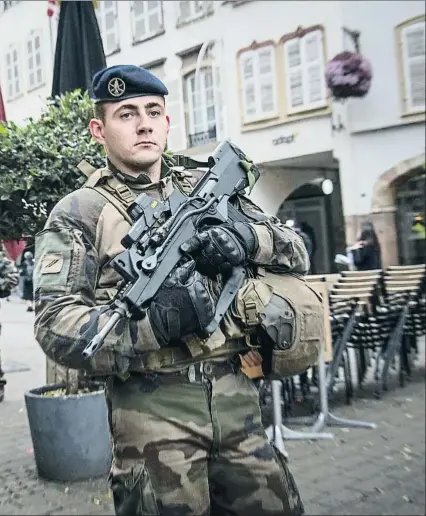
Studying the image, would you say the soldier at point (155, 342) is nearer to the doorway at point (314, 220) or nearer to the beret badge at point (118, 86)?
the beret badge at point (118, 86)

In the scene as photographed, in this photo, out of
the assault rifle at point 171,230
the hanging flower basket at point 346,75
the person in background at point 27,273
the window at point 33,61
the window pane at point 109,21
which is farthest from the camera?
the hanging flower basket at point 346,75

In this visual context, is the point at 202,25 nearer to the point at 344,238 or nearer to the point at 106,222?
the point at 344,238

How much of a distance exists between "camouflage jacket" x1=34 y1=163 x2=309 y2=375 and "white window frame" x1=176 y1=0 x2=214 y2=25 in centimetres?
113

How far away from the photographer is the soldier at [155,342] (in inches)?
49.0

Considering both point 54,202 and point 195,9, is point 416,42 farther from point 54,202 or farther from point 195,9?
point 54,202

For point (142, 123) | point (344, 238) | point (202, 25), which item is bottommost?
point (344, 238)

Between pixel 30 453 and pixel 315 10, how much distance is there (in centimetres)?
216

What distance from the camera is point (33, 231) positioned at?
184 cm

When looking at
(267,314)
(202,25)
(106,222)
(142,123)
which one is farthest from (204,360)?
(202,25)

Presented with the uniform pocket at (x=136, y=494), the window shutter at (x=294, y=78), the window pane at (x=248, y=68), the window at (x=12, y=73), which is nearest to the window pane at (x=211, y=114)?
the window pane at (x=248, y=68)

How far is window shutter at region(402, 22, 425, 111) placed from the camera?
9.98 feet

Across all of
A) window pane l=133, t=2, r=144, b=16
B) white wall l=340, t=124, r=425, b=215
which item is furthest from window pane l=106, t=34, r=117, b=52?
white wall l=340, t=124, r=425, b=215

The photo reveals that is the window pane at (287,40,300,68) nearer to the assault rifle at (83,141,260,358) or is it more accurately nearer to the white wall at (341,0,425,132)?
the white wall at (341,0,425,132)

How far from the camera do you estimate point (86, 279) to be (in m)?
1.32
